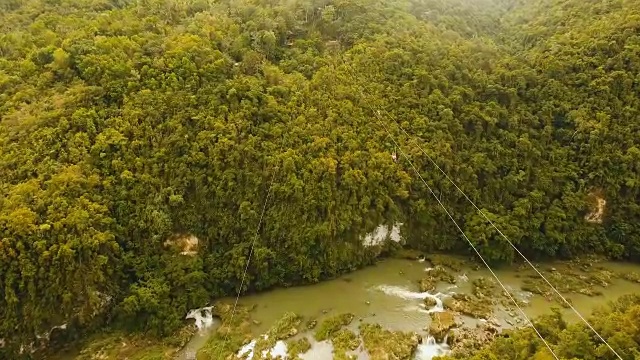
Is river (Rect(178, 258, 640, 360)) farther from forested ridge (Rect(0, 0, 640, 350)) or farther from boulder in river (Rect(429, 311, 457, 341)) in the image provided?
forested ridge (Rect(0, 0, 640, 350))

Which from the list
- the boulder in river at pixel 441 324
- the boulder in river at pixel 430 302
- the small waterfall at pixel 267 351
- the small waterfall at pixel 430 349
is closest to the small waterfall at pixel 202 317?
the small waterfall at pixel 267 351

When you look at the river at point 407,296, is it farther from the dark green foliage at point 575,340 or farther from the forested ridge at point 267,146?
the dark green foliage at point 575,340

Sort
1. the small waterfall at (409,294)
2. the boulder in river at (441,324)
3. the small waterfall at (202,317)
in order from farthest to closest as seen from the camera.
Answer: the small waterfall at (409,294) → the small waterfall at (202,317) → the boulder in river at (441,324)

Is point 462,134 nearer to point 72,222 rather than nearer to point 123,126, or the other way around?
point 123,126

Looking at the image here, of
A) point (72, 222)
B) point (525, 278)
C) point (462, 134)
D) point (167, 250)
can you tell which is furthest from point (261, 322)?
point (462, 134)

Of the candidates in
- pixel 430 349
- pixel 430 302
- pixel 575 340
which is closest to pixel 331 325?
pixel 430 349

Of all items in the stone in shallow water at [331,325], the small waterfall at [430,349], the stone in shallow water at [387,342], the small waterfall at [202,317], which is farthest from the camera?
the small waterfall at [202,317]

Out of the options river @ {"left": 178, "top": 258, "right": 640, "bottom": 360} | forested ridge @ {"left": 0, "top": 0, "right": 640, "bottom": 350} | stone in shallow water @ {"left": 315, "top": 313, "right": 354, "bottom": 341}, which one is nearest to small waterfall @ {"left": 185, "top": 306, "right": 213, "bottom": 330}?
river @ {"left": 178, "top": 258, "right": 640, "bottom": 360}
